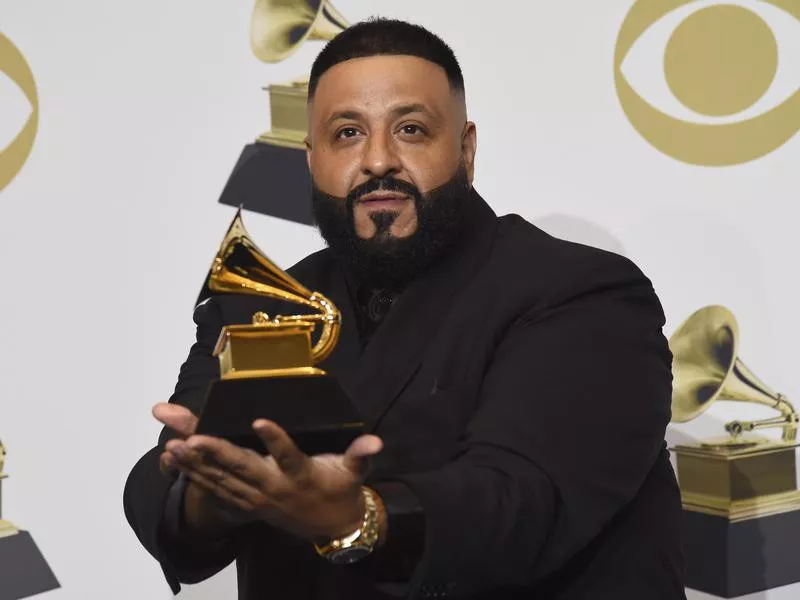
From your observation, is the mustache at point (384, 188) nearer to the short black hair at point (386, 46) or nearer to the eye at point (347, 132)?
the eye at point (347, 132)

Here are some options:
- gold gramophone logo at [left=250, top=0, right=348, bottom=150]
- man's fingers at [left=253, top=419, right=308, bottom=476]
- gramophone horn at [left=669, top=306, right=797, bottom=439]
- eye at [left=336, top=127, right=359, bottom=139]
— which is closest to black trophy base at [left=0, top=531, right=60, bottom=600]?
gold gramophone logo at [left=250, top=0, right=348, bottom=150]

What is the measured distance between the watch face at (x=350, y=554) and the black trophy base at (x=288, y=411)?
114 millimetres

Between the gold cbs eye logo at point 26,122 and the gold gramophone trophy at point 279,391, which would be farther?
the gold cbs eye logo at point 26,122

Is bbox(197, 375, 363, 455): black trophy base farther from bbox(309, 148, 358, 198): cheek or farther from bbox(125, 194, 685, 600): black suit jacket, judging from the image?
bbox(309, 148, 358, 198): cheek

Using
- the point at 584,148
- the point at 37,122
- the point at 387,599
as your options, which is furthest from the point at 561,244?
the point at 37,122

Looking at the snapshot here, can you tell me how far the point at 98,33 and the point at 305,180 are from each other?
546 mm

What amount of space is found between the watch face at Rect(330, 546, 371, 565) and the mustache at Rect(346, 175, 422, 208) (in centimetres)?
60

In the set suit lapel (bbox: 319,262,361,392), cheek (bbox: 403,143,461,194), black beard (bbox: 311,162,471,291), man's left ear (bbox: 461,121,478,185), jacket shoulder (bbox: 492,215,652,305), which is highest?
man's left ear (bbox: 461,121,478,185)

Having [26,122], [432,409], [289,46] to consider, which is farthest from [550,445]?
[26,122]

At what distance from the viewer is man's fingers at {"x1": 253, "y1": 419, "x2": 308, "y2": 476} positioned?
1.04m

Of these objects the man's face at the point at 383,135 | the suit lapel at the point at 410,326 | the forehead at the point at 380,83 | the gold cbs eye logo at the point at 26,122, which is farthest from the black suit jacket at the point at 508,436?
the gold cbs eye logo at the point at 26,122

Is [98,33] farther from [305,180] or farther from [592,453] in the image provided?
[592,453]

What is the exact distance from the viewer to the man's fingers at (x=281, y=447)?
3.42ft

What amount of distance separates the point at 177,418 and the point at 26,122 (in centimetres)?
143
